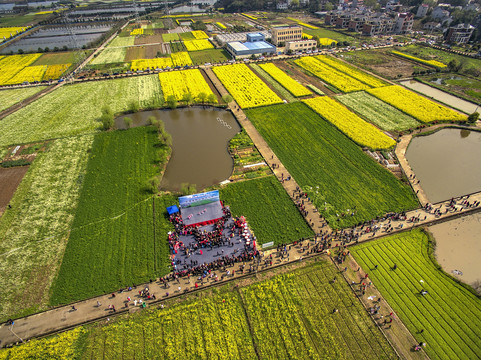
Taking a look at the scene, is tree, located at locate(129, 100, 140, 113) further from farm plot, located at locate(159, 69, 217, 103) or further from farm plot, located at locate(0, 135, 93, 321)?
farm plot, located at locate(0, 135, 93, 321)

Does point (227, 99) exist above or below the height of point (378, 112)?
above

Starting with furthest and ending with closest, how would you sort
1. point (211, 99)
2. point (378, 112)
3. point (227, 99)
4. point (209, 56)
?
point (209, 56), point (211, 99), point (227, 99), point (378, 112)

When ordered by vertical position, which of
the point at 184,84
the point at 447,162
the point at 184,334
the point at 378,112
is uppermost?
the point at 184,84

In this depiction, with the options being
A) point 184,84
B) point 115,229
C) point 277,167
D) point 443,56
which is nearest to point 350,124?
point 277,167

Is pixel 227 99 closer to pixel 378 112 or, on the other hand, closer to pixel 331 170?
pixel 331 170

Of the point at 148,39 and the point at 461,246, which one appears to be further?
the point at 148,39

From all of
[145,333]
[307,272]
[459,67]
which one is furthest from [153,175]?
[459,67]
